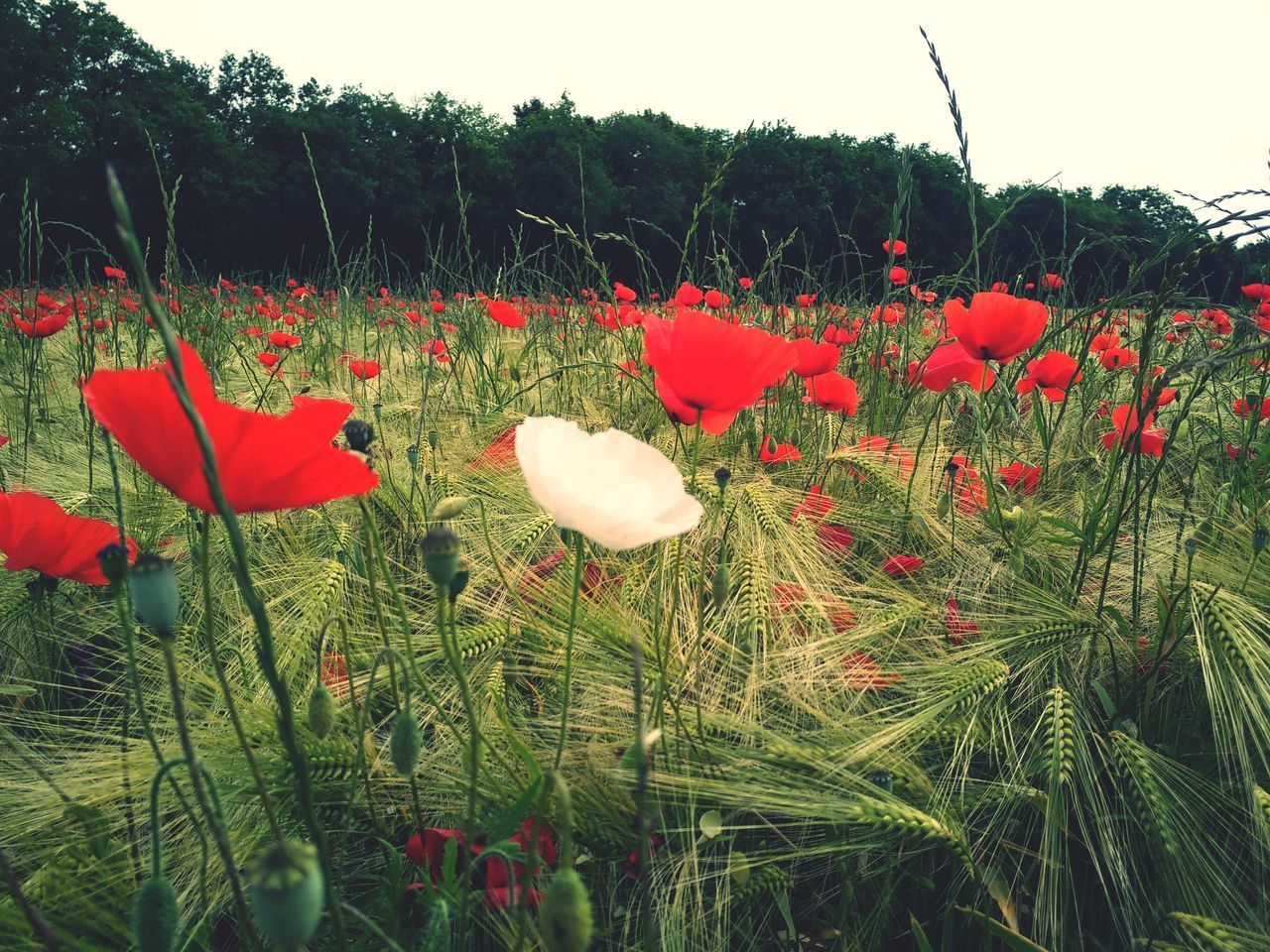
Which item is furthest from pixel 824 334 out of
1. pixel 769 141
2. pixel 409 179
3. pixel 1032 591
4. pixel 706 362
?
pixel 409 179

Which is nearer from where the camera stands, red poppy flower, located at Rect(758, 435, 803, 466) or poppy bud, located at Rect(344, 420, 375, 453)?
poppy bud, located at Rect(344, 420, 375, 453)

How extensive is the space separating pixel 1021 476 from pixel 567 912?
1.52 meters

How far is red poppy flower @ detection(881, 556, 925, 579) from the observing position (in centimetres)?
130

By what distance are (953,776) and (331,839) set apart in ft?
2.44

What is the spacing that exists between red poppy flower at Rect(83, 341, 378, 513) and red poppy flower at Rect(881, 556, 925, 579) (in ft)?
3.33

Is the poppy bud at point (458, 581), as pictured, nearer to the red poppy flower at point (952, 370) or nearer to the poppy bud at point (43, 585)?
the poppy bud at point (43, 585)

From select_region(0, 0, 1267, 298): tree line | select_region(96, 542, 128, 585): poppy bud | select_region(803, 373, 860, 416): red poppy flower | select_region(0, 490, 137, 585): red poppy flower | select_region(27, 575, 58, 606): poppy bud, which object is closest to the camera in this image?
select_region(96, 542, 128, 585): poppy bud

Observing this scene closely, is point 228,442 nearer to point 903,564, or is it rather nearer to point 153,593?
point 153,593

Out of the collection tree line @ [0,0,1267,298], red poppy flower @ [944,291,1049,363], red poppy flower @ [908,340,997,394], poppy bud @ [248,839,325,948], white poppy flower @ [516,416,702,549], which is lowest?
poppy bud @ [248,839,325,948]

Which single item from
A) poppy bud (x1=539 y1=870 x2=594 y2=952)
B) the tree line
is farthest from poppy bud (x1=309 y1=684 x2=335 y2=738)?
the tree line

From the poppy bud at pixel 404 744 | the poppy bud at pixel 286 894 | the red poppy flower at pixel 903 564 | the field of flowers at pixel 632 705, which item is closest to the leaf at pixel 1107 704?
the field of flowers at pixel 632 705

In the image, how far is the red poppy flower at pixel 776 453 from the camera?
5.51ft

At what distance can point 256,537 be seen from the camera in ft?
4.97

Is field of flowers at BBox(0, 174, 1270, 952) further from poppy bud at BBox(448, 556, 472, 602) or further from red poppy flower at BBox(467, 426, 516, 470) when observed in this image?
red poppy flower at BBox(467, 426, 516, 470)
